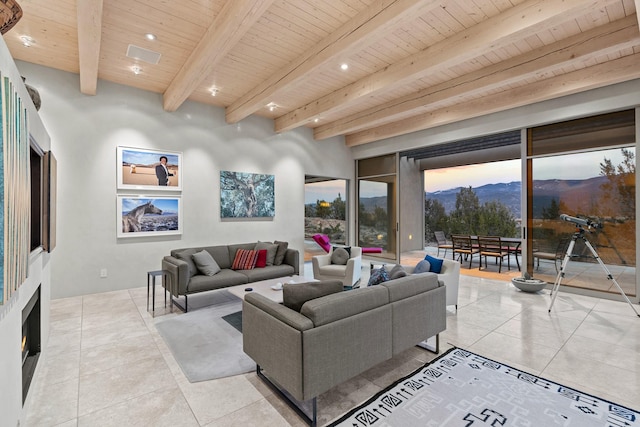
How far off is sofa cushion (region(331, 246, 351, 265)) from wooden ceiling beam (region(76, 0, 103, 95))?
4.36 metres

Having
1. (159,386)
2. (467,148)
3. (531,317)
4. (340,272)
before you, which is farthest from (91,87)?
(467,148)

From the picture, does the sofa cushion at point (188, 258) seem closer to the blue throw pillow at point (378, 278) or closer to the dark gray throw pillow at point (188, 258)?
the dark gray throw pillow at point (188, 258)

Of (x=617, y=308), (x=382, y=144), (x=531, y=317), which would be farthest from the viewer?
(x=382, y=144)

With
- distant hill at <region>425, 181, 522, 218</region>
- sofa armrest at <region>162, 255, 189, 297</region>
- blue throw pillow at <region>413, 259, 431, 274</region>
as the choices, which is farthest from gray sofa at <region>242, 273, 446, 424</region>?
distant hill at <region>425, 181, 522, 218</region>

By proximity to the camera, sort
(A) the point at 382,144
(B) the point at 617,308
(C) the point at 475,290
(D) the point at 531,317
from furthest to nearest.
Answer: (A) the point at 382,144, (C) the point at 475,290, (B) the point at 617,308, (D) the point at 531,317

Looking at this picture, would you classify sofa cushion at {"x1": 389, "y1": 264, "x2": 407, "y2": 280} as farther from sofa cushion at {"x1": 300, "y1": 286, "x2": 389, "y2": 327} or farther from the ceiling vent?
the ceiling vent

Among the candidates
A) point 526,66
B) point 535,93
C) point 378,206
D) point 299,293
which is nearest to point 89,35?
point 299,293

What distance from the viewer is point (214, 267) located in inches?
173

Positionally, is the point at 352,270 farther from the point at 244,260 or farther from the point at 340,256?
the point at 244,260

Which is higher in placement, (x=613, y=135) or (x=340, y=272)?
(x=613, y=135)

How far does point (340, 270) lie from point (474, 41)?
3.69m

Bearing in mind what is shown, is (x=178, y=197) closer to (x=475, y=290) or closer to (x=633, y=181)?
(x=475, y=290)

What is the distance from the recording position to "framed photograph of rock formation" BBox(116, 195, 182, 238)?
16.2ft

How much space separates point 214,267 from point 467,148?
25.6 feet
